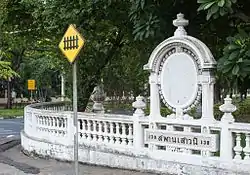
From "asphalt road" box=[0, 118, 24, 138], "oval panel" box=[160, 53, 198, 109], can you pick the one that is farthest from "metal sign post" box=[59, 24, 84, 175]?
"asphalt road" box=[0, 118, 24, 138]

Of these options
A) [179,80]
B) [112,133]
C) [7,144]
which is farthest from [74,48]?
[7,144]

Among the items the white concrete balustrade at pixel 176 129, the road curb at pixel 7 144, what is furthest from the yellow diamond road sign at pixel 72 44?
the road curb at pixel 7 144

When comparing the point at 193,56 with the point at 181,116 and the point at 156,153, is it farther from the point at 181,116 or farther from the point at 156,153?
the point at 156,153

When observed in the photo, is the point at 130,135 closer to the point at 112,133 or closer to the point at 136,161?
the point at 112,133

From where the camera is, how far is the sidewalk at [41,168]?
33.2 ft

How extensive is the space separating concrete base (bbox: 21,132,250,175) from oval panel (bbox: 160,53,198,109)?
112 cm

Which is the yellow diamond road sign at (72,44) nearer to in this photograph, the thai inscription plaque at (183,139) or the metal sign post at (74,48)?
the metal sign post at (74,48)

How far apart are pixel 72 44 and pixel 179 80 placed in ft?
8.49

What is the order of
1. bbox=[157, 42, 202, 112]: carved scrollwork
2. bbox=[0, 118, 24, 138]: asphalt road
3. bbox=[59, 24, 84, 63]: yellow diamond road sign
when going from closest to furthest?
bbox=[59, 24, 84, 63]: yellow diamond road sign < bbox=[157, 42, 202, 112]: carved scrollwork < bbox=[0, 118, 24, 138]: asphalt road

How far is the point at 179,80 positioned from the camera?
9.38 m

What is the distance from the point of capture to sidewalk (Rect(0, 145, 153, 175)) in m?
10.1

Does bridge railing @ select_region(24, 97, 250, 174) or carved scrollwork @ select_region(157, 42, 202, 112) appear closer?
bridge railing @ select_region(24, 97, 250, 174)

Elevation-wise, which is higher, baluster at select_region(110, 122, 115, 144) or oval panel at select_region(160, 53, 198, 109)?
oval panel at select_region(160, 53, 198, 109)

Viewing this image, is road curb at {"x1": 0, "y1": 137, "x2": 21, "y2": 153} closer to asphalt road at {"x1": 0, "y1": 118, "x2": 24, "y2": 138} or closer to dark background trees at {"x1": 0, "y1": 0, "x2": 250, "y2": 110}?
dark background trees at {"x1": 0, "y1": 0, "x2": 250, "y2": 110}
